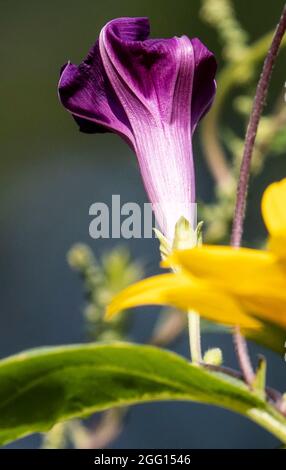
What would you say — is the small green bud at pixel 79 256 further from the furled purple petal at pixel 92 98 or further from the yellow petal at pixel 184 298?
the yellow petal at pixel 184 298

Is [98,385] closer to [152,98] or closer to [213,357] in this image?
[213,357]

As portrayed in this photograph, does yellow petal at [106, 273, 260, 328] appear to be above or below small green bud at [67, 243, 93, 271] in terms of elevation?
below

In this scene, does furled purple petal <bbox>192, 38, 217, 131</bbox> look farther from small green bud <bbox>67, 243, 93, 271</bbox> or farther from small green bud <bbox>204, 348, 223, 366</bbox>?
small green bud <bbox>67, 243, 93, 271</bbox>

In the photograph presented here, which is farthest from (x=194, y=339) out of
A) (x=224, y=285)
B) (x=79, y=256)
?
(x=79, y=256)

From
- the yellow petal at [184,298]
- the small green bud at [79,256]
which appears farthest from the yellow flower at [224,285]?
the small green bud at [79,256]

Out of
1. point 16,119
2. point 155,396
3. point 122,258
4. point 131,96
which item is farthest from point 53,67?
point 155,396

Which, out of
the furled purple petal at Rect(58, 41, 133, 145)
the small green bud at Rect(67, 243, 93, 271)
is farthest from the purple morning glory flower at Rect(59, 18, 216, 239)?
the small green bud at Rect(67, 243, 93, 271)
